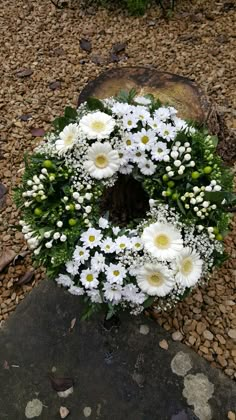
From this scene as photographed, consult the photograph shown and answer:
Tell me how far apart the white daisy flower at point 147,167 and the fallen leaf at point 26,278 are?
1.00m

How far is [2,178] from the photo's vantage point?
3.12 meters

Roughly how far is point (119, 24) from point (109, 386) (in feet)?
10.1

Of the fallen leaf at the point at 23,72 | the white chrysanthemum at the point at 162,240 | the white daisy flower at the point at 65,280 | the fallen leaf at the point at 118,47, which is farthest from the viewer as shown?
the fallen leaf at the point at 118,47

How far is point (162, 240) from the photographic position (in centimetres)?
186

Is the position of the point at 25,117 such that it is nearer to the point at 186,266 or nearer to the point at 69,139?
the point at 69,139

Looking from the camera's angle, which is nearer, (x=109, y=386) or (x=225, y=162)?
→ (x=109, y=386)

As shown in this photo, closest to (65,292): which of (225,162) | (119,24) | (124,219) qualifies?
(124,219)

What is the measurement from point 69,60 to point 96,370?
8.46ft

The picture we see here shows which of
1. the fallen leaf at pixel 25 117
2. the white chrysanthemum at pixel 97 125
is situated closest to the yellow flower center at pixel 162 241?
the white chrysanthemum at pixel 97 125

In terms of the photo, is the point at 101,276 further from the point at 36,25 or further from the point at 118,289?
the point at 36,25

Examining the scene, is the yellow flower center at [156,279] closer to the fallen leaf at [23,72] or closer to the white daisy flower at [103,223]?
the white daisy flower at [103,223]

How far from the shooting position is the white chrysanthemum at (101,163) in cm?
197

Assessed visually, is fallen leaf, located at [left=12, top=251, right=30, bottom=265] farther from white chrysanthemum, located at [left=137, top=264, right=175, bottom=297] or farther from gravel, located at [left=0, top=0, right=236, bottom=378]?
white chrysanthemum, located at [left=137, top=264, right=175, bottom=297]

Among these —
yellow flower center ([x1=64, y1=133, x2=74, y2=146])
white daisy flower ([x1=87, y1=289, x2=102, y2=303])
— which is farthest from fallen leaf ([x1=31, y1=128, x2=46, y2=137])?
white daisy flower ([x1=87, y1=289, x2=102, y2=303])
